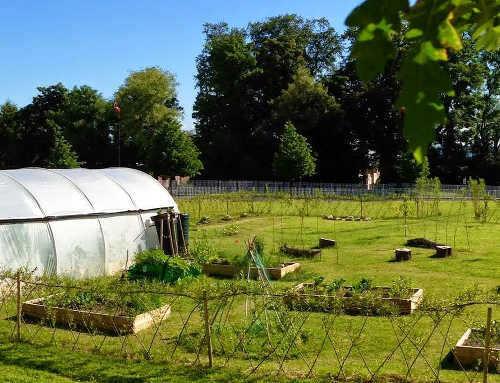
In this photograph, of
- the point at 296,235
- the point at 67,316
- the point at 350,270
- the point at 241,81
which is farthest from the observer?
the point at 241,81

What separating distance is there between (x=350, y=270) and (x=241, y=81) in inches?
1487

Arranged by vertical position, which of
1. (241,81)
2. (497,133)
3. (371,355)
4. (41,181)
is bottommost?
(371,355)

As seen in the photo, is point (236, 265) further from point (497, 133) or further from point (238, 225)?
point (497, 133)

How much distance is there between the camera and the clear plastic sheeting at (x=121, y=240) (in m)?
14.2

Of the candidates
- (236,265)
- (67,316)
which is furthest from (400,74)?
(236,265)

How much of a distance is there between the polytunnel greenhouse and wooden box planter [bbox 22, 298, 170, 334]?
2621 millimetres

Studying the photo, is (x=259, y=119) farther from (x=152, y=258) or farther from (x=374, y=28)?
(x=374, y=28)

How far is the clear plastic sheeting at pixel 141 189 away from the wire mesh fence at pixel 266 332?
5.13 meters

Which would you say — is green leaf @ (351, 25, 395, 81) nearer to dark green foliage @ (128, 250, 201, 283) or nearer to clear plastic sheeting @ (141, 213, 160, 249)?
dark green foliage @ (128, 250, 201, 283)

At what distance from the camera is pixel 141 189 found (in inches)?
654

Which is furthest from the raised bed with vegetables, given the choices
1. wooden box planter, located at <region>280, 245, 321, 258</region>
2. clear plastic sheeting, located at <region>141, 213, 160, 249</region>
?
clear plastic sheeting, located at <region>141, 213, 160, 249</region>

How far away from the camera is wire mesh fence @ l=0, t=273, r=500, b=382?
7.40m

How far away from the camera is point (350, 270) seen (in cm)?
1466

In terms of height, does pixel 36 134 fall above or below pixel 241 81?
below
